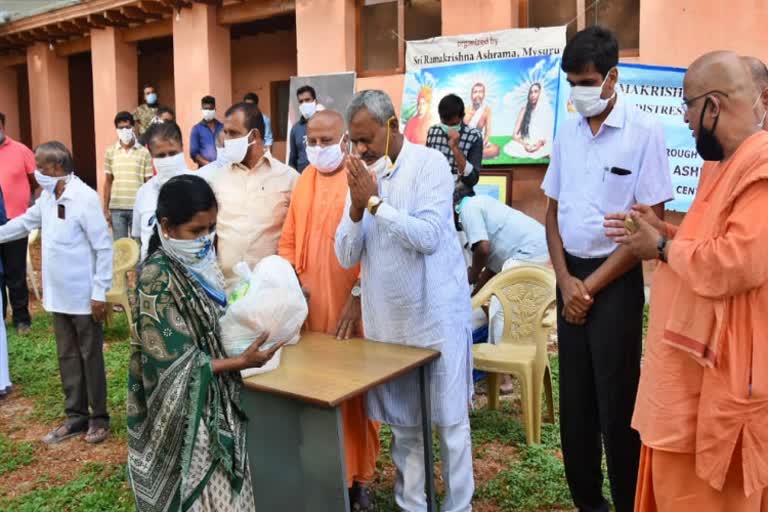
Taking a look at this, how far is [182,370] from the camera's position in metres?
2.16

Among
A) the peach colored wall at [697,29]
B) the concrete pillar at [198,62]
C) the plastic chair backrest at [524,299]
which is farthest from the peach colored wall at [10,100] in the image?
the plastic chair backrest at [524,299]

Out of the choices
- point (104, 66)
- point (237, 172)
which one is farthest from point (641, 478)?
point (104, 66)

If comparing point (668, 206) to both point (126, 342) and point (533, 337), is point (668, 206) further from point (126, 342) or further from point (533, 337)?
point (126, 342)

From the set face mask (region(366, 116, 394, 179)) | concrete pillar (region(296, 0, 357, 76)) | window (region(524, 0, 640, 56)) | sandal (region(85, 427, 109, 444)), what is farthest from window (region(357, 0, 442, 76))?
face mask (region(366, 116, 394, 179))

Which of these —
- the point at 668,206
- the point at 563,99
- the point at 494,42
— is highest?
the point at 494,42

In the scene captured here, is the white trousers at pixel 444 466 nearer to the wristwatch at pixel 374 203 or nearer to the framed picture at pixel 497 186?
the wristwatch at pixel 374 203

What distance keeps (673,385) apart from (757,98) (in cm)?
93

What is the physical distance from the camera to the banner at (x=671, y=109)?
23.3ft

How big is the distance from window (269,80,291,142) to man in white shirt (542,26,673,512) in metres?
9.85

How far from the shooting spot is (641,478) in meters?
2.44

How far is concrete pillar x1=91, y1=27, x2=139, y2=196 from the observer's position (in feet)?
41.5

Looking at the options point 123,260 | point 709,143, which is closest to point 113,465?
point 123,260

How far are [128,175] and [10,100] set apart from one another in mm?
9964

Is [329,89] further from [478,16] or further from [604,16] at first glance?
[604,16]
